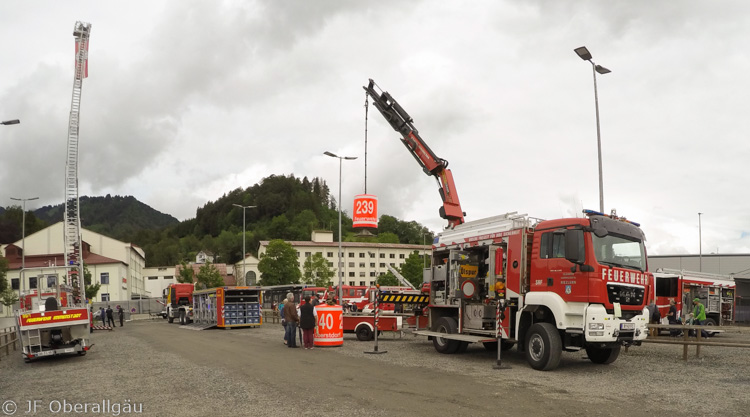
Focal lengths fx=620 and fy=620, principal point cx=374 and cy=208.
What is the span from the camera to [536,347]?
535 inches

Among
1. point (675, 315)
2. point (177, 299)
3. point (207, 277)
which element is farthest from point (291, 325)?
point (207, 277)

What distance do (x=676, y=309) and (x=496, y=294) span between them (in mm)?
12430

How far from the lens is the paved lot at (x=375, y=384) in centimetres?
902

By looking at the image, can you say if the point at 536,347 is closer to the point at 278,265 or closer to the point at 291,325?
the point at 291,325

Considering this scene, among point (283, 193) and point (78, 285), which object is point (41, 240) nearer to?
point (78, 285)

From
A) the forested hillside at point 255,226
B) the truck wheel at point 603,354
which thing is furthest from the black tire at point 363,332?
the forested hillside at point 255,226

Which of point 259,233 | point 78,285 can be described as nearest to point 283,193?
point 259,233

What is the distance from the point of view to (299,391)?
407 inches

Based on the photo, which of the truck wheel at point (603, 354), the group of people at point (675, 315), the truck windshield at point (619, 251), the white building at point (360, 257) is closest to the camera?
the truck windshield at point (619, 251)

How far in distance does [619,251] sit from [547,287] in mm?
1762

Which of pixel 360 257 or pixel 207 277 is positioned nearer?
pixel 207 277

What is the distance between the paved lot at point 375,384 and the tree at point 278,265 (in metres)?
52.6

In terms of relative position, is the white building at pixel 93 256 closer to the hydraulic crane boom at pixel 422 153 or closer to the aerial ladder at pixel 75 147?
the aerial ladder at pixel 75 147

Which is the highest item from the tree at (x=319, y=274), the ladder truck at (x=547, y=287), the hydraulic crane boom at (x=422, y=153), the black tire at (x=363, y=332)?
the hydraulic crane boom at (x=422, y=153)
